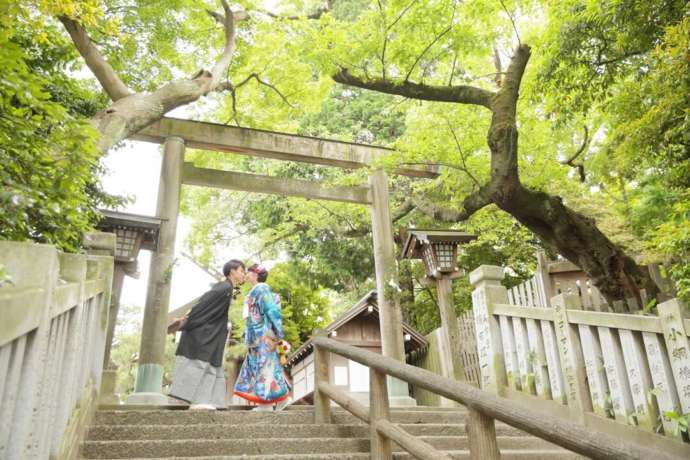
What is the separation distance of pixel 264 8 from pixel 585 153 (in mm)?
7395

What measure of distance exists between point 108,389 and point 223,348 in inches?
66.2

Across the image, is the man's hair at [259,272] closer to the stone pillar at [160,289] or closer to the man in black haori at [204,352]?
the man in black haori at [204,352]

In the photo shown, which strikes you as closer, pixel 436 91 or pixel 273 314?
pixel 273 314

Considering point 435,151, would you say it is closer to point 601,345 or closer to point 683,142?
point 683,142

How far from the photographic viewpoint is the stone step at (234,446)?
3.58 meters

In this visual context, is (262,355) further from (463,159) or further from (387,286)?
(463,159)

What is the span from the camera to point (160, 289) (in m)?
7.21

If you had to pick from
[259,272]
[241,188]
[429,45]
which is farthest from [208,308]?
[429,45]

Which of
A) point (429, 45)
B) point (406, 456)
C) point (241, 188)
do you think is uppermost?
point (429, 45)

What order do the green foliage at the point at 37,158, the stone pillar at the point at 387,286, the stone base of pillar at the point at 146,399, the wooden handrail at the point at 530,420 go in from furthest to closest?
the stone pillar at the point at 387,286
the stone base of pillar at the point at 146,399
the green foliage at the point at 37,158
the wooden handrail at the point at 530,420

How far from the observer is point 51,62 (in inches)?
265

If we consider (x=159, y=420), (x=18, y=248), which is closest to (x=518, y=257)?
(x=159, y=420)

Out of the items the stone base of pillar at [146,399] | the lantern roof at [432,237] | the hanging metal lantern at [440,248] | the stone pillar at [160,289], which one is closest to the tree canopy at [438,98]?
the lantern roof at [432,237]

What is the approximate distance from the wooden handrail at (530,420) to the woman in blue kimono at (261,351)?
2.14 metres
